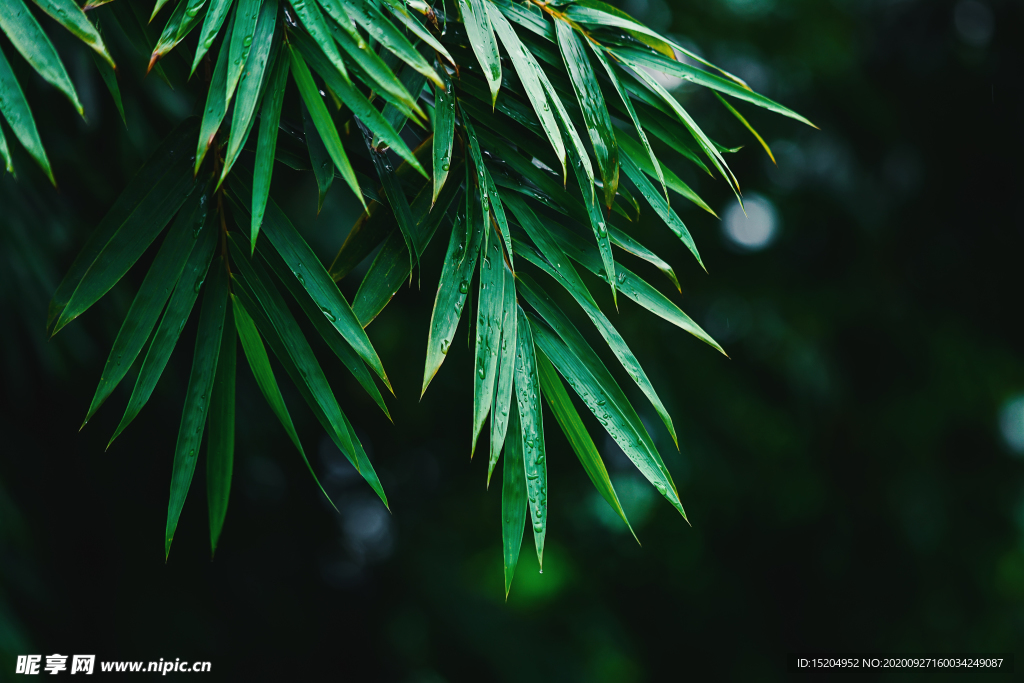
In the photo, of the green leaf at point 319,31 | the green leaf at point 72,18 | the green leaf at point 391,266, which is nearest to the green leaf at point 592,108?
the green leaf at point 391,266

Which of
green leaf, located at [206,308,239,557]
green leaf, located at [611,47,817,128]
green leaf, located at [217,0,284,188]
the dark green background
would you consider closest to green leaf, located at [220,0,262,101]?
green leaf, located at [217,0,284,188]

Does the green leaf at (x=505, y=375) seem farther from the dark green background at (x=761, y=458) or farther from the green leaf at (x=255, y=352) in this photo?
the dark green background at (x=761, y=458)

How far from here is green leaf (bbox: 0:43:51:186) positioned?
Result: 674 millimetres

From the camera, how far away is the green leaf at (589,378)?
0.91 m

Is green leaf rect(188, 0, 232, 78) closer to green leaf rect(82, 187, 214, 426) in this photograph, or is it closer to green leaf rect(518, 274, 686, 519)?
green leaf rect(82, 187, 214, 426)

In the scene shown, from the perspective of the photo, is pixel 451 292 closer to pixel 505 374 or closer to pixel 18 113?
pixel 505 374

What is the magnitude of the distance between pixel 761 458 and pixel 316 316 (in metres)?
2.54

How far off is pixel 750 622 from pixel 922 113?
8.52ft

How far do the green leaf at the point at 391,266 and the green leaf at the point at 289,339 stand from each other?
103mm

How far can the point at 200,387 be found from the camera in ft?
2.87

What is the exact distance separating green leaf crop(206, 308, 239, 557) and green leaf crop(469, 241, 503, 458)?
1.16 feet

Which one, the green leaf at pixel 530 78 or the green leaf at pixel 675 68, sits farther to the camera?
the green leaf at pixel 675 68

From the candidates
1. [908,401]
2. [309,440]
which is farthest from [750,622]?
[309,440]

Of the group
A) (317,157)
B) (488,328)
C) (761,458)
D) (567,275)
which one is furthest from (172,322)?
(761,458)
